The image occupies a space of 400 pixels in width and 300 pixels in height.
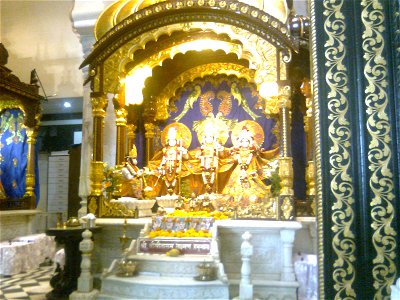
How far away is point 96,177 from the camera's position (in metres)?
7.15

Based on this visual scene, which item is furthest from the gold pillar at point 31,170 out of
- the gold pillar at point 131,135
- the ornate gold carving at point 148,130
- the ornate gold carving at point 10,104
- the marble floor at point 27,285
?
the ornate gold carving at point 148,130

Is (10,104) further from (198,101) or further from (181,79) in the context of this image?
(198,101)

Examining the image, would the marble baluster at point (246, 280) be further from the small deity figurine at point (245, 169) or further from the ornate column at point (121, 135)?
the ornate column at point (121, 135)

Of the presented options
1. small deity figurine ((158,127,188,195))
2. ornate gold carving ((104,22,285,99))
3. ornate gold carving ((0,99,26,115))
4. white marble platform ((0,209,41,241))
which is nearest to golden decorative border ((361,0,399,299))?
ornate gold carving ((104,22,285,99))

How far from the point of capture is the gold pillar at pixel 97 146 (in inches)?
281

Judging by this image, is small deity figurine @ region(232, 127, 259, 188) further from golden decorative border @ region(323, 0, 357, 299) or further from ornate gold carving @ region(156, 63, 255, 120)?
Result: golden decorative border @ region(323, 0, 357, 299)

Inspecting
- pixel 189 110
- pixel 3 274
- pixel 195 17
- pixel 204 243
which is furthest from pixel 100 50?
pixel 3 274

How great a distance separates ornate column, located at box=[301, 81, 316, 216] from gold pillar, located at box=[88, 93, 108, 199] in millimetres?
3515

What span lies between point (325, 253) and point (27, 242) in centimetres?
771

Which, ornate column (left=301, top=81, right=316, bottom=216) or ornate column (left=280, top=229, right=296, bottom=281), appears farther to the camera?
ornate column (left=301, top=81, right=316, bottom=216)

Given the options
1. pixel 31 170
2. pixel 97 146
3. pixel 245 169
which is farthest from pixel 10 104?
Answer: pixel 245 169

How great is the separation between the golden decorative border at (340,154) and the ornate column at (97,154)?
18.4 ft

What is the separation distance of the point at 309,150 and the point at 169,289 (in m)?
3.90

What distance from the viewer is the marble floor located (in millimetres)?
6188
